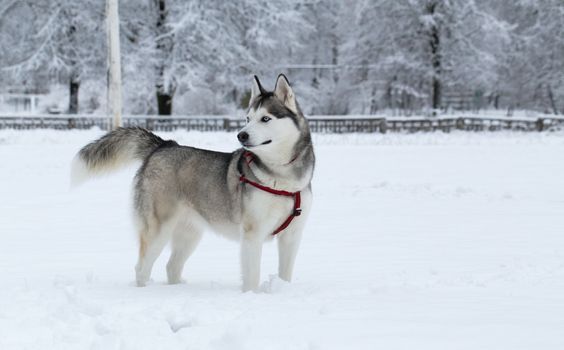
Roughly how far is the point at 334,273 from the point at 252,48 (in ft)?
85.2

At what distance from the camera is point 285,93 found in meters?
4.38

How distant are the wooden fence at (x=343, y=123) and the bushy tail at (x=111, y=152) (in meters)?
20.7

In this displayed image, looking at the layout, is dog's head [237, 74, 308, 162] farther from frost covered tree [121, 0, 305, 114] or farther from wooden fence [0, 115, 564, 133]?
frost covered tree [121, 0, 305, 114]

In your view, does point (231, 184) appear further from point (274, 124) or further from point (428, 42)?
point (428, 42)

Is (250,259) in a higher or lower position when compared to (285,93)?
lower

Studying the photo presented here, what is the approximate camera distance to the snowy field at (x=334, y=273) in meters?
3.03

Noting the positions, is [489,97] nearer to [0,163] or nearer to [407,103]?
[407,103]

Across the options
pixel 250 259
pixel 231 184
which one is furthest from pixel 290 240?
pixel 231 184

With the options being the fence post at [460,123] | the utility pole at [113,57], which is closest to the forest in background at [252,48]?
the fence post at [460,123]

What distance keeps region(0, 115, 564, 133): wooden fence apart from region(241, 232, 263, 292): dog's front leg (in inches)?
853

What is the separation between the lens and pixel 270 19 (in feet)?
93.6

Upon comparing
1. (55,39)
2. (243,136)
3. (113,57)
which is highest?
(55,39)

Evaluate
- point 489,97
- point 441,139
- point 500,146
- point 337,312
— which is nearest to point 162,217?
point 337,312

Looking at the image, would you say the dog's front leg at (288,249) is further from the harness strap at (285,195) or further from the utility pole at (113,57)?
the utility pole at (113,57)
